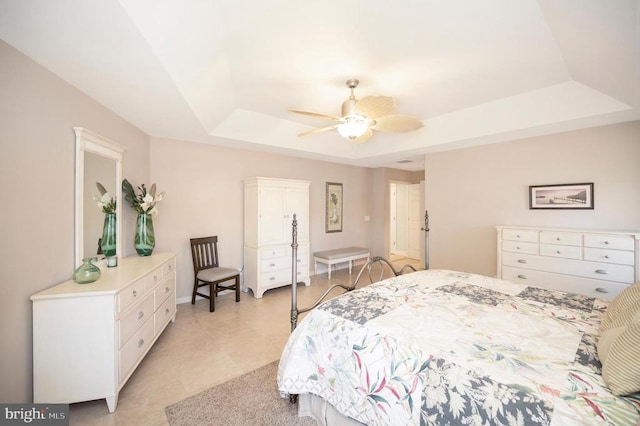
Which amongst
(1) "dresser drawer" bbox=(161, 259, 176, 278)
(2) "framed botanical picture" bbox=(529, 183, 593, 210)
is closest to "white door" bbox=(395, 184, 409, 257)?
(2) "framed botanical picture" bbox=(529, 183, 593, 210)

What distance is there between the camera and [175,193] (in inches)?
149

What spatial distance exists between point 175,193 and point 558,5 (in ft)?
14.1

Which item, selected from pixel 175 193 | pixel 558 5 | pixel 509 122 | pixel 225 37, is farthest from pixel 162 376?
pixel 509 122

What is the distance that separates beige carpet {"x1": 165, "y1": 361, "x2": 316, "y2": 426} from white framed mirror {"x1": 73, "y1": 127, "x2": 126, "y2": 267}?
145cm

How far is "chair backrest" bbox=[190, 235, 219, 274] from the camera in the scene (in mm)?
3787

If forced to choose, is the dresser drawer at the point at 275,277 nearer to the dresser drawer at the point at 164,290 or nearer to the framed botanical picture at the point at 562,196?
the dresser drawer at the point at 164,290

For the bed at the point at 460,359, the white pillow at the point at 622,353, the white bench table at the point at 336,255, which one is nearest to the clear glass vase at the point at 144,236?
the bed at the point at 460,359

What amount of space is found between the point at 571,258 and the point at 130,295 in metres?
4.56

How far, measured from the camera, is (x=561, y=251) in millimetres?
3146

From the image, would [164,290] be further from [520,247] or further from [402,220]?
Answer: [402,220]

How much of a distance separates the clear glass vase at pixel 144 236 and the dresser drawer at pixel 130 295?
84 centimetres

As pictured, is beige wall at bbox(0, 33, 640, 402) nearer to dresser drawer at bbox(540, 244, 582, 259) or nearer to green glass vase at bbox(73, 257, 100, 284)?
green glass vase at bbox(73, 257, 100, 284)

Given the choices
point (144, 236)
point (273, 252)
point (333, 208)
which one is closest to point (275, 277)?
point (273, 252)

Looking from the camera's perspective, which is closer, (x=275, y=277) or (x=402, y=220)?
(x=275, y=277)
